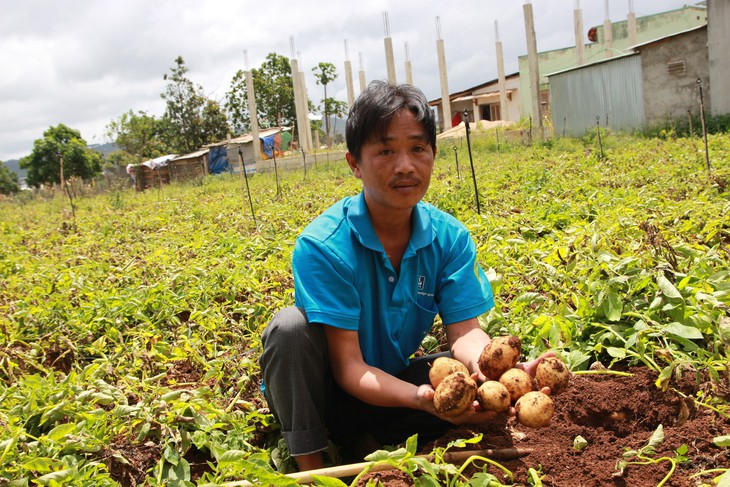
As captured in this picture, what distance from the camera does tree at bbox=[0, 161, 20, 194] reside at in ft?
143

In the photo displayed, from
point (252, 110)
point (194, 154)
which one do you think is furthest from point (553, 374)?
point (194, 154)

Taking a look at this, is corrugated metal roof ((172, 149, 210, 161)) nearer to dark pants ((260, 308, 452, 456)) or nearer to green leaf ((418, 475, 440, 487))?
Result: dark pants ((260, 308, 452, 456))

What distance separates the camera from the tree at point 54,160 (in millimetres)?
31578

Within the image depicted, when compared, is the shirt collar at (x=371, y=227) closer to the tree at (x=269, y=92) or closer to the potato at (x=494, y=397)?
the potato at (x=494, y=397)

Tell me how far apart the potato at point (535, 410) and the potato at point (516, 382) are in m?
0.04

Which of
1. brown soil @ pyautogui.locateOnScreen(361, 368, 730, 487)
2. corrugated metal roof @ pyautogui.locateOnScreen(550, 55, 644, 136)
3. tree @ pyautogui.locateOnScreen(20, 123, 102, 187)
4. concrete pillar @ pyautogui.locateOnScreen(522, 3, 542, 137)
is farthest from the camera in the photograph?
tree @ pyautogui.locateOnScreen(20, 123, 102, 187)

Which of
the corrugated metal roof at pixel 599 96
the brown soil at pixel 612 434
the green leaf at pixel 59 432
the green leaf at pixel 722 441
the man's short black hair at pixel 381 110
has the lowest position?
the brown soil at pixel 612 434

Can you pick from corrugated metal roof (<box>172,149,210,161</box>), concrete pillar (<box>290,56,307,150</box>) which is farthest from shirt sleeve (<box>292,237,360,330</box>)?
corrugated metal roof (<box>172,149,210,161</box>)

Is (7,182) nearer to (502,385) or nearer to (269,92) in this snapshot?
(269,92)

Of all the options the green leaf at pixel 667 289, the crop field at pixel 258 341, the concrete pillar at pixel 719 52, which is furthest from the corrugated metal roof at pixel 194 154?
the green leaf at pixel 667 289

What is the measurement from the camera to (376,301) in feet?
6.75

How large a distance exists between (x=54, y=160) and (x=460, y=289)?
3466 cm

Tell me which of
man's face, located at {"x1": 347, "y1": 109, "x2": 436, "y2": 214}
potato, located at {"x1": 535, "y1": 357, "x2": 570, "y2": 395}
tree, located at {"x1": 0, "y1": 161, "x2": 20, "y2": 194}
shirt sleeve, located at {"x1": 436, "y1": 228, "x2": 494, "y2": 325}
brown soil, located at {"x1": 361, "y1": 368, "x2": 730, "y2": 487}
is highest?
tree, located at {"x1": 0, "y1": 161, "x2": 20, "y2": 194}

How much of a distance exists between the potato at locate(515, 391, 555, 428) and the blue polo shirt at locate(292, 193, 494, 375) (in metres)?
0.45
